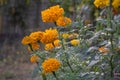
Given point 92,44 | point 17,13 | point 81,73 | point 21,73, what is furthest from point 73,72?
point 17,13

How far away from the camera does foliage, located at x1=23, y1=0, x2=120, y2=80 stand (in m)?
2.09

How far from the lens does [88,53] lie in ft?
7.33

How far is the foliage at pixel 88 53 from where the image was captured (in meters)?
2.09

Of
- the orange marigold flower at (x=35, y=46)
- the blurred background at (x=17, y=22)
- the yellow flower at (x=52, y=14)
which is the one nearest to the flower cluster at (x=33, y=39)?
the orange marigold flower at (x=35, y=46)

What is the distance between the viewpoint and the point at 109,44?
82.7 inches

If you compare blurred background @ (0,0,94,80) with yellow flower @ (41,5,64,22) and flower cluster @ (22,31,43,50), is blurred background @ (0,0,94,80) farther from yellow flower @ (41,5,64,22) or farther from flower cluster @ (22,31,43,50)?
yellow flower @ (41,5,64,22)

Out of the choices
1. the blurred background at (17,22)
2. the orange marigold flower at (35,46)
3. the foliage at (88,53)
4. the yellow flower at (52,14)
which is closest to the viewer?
the foliage at (88,53)

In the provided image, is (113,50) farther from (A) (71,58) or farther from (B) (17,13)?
(B) (17,13)

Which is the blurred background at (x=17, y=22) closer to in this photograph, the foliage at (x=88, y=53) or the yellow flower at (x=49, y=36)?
Result: the foliage at (x=88, y=53)

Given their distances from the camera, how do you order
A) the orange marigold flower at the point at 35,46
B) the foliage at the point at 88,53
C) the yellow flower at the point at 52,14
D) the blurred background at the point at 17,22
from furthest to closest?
the blurred background at the point at 17,22 → the orange marigold flower at the point at 35,46 → the yellow flower at the point at 52,14 → the foliage at the point at 88,53

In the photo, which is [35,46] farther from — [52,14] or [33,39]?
[52,14]

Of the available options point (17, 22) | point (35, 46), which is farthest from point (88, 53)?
point (17, 22)

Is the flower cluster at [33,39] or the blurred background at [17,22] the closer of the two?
the flower cluster at [33,39]

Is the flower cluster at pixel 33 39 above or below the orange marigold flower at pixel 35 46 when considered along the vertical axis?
above
